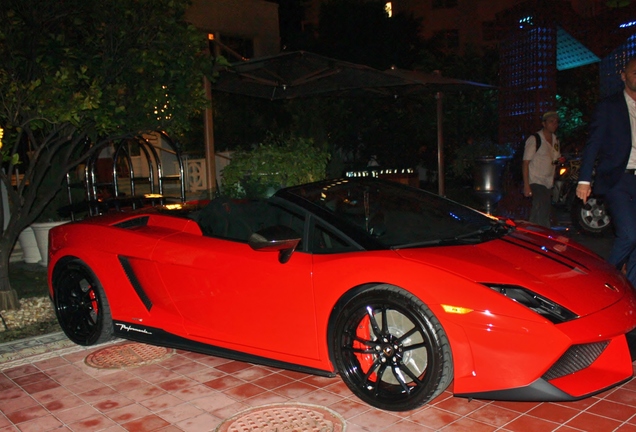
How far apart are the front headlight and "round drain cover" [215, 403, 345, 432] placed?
1.11 meters

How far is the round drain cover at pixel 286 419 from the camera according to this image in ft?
11.1

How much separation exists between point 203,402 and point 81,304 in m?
1.69

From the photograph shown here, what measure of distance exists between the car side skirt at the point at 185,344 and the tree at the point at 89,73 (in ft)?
6.71

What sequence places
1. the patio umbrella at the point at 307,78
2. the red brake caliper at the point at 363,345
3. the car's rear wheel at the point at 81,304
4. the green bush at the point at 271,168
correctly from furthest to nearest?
the patio umbrella at the point at 307,78, the green bush at the point at 271,168, the car's rear wheel at the point at 81,304, the red brake caliper at the point at 363,345

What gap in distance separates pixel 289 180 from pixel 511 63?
648cm

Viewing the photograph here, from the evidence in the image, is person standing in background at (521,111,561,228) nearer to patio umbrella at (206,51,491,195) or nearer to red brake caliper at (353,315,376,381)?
patio umbrella at (206,51,491,195)

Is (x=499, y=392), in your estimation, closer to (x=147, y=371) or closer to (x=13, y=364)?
(x=147, y=371)

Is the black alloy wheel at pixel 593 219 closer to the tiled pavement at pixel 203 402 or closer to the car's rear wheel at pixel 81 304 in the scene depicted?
the tiled pavement at pixel 203 402

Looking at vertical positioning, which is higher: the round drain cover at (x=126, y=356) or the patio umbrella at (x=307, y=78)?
the patio umbrella at (x=307, y=78)

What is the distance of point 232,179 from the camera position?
716 centimetres

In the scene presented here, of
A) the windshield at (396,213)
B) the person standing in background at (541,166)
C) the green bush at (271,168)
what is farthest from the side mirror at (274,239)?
the person standing in background at (541,166)

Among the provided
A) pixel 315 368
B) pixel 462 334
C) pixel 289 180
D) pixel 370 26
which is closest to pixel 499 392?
pixel 462 334

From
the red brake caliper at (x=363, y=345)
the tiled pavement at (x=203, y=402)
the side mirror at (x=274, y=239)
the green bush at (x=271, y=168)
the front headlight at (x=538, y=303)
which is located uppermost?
the green bush at (x=271, y=168)

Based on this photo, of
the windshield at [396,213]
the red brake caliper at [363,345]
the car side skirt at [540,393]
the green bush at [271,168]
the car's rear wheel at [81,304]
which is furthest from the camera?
the green bush at [271,168]
